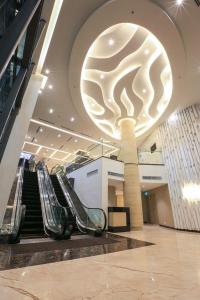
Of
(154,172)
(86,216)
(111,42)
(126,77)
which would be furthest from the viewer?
(154,172)

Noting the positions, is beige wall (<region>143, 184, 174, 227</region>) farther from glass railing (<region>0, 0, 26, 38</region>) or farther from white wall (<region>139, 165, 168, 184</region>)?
glass railing (<region>0, 0, 26, 38</region>)

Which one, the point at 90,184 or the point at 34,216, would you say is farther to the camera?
the point at 90,184

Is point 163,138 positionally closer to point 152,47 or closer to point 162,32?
point 152,47

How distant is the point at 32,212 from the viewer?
6805 millimetres

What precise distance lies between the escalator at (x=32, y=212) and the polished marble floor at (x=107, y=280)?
3.49 m

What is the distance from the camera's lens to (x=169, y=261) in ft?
10.4

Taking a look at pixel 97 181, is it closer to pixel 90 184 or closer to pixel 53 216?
pixel 90 184

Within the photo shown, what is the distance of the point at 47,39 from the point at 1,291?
784 centimetres

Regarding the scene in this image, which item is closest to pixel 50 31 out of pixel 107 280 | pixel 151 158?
pixel 107 280

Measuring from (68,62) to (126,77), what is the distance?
9.74 feet

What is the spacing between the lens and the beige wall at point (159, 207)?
12008mm

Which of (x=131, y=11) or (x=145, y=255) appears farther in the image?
(x=131, y=11)

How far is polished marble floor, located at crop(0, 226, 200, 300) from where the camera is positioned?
1.88m

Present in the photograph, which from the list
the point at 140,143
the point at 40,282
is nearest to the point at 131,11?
the point at 40,282
